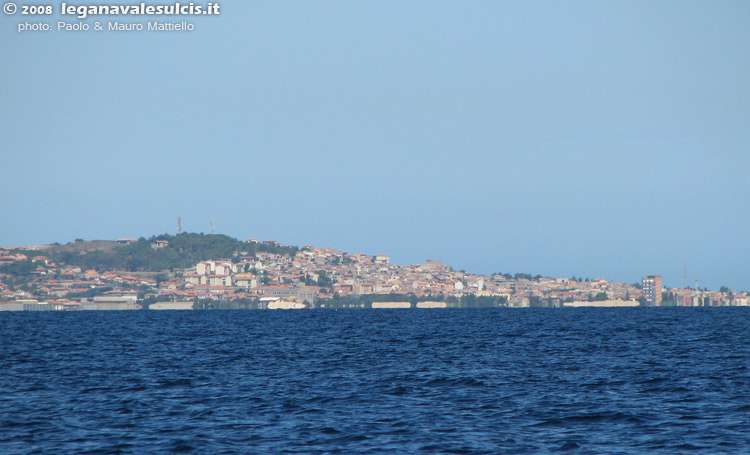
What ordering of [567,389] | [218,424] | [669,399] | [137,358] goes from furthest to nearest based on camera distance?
[137,358] → [567,389] → [669,399] → [218,424]

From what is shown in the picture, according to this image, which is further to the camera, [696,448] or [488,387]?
[488,387]

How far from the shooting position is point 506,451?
2152cm

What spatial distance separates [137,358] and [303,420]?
25.7 meters

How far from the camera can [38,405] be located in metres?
28.8

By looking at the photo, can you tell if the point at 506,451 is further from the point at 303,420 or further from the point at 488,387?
the point at 488,387

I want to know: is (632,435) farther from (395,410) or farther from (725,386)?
(725,386)

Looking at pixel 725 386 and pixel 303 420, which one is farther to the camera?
pixel 725 386

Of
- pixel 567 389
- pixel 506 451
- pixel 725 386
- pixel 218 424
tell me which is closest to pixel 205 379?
pixel 218 424

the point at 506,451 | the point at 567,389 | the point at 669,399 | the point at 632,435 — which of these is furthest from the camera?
the point at 567,389

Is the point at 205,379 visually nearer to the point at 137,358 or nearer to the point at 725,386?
the point at 137,358

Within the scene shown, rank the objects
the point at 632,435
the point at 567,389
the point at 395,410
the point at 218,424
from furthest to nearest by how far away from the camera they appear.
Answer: the point at 567,389 → the point at 395,410 → the point at 218,424 → the point at 632,435

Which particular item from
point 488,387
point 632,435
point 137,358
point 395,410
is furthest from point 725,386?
point 137,358

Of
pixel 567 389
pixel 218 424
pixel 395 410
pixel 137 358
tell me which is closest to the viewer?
pixel 218 424

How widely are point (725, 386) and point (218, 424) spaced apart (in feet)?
65.4
